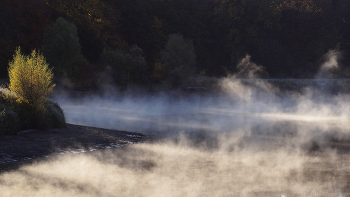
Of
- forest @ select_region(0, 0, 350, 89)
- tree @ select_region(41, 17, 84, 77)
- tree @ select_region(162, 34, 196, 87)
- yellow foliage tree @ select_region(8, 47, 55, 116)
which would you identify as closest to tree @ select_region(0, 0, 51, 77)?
forest @ select_region(0, 0, 350, 89)

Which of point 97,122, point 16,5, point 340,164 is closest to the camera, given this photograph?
point 340,164

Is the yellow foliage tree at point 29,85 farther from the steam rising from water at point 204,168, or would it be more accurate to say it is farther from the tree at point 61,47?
the tree at point 61,47

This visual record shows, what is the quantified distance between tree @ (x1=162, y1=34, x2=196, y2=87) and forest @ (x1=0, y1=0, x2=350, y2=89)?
0.15m

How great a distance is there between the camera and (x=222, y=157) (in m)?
13.2

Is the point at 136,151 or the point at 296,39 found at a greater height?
the point at 296,39

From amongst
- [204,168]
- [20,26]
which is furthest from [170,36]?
[204,168]

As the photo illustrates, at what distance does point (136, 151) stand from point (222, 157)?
3.35m

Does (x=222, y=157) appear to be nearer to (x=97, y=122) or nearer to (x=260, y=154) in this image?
(x=260, y=154)

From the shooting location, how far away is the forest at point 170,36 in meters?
47.4

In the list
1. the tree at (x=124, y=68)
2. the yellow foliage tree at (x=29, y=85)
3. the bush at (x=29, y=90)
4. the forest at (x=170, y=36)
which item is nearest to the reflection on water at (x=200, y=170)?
the bush at (x=29, y=90)

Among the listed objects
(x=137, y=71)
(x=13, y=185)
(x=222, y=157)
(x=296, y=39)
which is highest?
(x=296, y=39)

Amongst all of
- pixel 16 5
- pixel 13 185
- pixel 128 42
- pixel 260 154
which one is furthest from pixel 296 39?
pixel 13 185

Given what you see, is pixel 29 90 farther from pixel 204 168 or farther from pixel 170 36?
pixel 170 36

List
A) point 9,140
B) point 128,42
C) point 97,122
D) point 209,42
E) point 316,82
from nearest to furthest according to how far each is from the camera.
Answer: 1. point 9,140
2. point 97,122
3. point 316,82
4. point 128,42
5. point 209,42
